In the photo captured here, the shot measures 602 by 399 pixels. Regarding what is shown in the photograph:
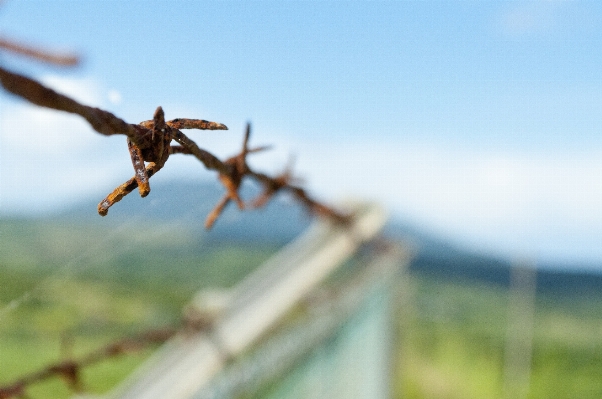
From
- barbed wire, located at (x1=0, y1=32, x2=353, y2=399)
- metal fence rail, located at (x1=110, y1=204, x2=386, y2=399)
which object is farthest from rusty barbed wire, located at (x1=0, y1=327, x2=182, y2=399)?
metal fence rail, located at (x1=110, y1=204, x2=386, y2=399)

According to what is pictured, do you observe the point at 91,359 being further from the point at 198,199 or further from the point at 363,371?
the point at 363,371

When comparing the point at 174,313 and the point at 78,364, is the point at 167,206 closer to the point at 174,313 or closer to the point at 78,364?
the point at 78,364

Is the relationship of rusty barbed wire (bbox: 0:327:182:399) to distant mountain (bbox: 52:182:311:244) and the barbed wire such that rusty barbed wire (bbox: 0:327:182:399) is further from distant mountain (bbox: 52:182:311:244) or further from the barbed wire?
distant mountain (bbox: 52:182:311:244)

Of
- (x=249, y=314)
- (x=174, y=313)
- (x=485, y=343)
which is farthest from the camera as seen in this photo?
(x=485, y=343)

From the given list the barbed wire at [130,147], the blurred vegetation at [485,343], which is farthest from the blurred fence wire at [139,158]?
the blurred vegetation at [485,343]

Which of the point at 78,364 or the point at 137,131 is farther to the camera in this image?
the point at 78,364

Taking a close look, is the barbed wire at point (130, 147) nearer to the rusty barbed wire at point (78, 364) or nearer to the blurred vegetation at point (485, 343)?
the rusty barbed wire at point (78, 364)

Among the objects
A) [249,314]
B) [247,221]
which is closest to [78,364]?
[249,314]

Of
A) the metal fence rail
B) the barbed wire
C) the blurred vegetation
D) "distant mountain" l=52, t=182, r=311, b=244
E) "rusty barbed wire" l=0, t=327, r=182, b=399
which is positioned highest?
the barbed wire
